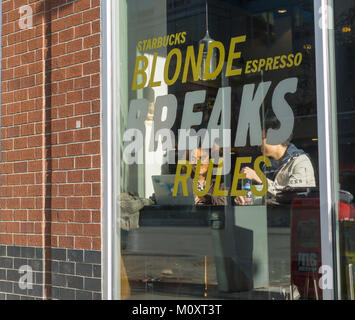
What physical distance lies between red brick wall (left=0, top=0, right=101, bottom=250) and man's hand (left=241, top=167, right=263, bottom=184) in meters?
1.36

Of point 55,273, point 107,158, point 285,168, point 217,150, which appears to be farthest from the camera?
point 55,273

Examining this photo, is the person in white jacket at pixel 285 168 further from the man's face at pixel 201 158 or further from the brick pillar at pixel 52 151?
the brick pillar at pixel 52 151

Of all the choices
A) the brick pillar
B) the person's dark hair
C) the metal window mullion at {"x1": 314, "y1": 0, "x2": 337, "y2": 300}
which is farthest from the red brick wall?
the metal window mullion at {"x1": 314, "y1": 0, "x2": 337, "y2": 300}

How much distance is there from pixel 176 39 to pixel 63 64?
1172 mm

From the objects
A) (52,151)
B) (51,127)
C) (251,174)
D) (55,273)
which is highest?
(51,127)

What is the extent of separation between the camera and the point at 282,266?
14.2ft

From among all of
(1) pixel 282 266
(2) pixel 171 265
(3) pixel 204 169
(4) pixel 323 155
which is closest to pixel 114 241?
(2) pixel 171 265

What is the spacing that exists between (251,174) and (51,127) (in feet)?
6.87

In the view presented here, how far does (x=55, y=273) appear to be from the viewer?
5539 mm

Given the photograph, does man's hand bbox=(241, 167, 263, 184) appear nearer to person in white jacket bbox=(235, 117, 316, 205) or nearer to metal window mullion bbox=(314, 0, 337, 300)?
person in white jacket bbox=(235, 117, 316, 205)

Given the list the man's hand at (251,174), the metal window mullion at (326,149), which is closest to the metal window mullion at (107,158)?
the man's hand at (251,174)

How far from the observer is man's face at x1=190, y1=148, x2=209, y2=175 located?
4.82 metres

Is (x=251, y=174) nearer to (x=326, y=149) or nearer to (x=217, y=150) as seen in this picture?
(x=217, y=150)

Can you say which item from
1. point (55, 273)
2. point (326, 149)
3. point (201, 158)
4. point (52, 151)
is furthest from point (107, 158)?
point (326, 149)
